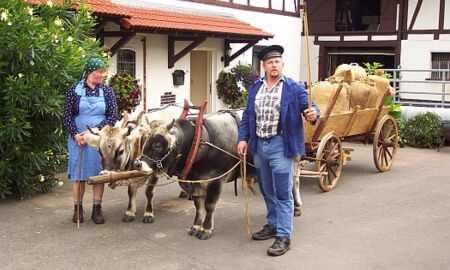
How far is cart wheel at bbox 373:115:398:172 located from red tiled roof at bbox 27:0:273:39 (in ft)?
15.5

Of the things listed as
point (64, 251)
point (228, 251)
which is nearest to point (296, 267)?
point (228, 251)

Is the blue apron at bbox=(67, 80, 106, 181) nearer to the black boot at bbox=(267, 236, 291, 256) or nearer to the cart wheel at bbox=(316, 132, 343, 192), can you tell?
the black boot at bbox=(267, 236, 291, 256)

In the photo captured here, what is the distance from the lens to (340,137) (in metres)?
8.36

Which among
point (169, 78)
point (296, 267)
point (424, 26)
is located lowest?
point (296, 267)

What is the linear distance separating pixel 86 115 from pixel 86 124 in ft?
0.31

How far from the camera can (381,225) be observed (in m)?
6.16

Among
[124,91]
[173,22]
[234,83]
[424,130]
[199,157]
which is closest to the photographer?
[199,157]

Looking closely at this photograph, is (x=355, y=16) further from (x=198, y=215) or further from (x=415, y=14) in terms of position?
(x=198, y=215)

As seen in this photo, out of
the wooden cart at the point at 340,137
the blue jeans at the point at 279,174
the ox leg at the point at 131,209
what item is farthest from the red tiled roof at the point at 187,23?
the blue jeans at the point at 279,174

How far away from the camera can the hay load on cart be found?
767 centimetres

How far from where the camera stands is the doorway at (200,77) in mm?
14672

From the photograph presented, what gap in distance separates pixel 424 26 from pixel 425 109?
740 cm

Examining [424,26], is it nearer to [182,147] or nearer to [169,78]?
[169,78]

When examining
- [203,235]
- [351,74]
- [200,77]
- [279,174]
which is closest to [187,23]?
[200,77]
